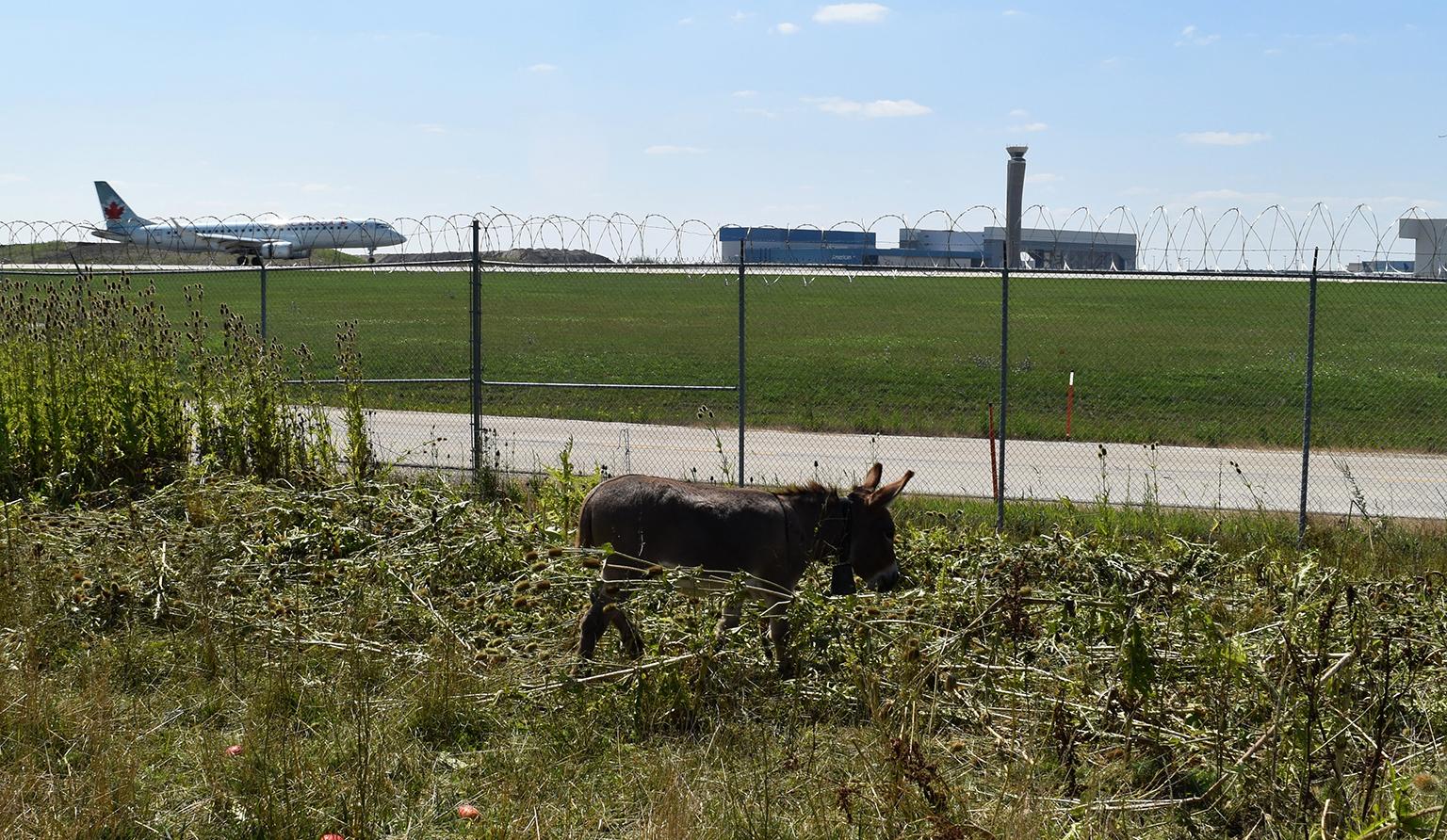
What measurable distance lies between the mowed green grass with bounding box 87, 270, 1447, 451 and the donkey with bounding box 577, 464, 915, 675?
→ 8.25 metres

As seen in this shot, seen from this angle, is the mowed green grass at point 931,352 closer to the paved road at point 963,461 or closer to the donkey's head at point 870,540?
the paved road at point 963,461

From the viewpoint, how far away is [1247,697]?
612 centimetres

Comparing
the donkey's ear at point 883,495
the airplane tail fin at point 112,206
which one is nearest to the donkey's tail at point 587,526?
the donkey's ear at point 883,495

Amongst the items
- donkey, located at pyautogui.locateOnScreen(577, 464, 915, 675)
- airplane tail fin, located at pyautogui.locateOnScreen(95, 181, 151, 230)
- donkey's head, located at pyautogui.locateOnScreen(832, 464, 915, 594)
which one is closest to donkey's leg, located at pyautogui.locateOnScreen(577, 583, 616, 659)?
donkey, located at pyautogui.locateOnScreen(577, 464, 915, 675)

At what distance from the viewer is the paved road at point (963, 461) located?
14.2m

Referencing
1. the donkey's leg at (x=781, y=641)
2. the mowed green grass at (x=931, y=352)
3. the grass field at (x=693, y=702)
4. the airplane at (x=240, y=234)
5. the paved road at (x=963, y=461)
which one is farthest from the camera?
the airplane at (x=240, y=234)

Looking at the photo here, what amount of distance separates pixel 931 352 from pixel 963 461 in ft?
46.1

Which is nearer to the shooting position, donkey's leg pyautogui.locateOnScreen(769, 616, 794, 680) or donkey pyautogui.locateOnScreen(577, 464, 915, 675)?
donkey's leg pyautogui.locateOnScreen(769, 616, 794, 680)

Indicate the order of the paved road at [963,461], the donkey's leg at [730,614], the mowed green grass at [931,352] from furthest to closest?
the mowed green grass at [931,352] → the paved road at [963,461] → the donkey's leg at [730,614]

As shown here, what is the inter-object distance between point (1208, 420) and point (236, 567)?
52.9 ft

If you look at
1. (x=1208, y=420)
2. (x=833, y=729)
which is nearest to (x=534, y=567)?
(x=833, y=729)

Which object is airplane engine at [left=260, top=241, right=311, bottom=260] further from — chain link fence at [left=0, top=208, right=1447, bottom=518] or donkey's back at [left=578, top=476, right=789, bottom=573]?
donkey's back at [left=578, top=476, right=789, bottom=573]

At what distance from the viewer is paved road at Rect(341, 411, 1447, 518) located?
14.2 meters

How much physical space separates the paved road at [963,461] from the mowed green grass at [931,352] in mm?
1081
